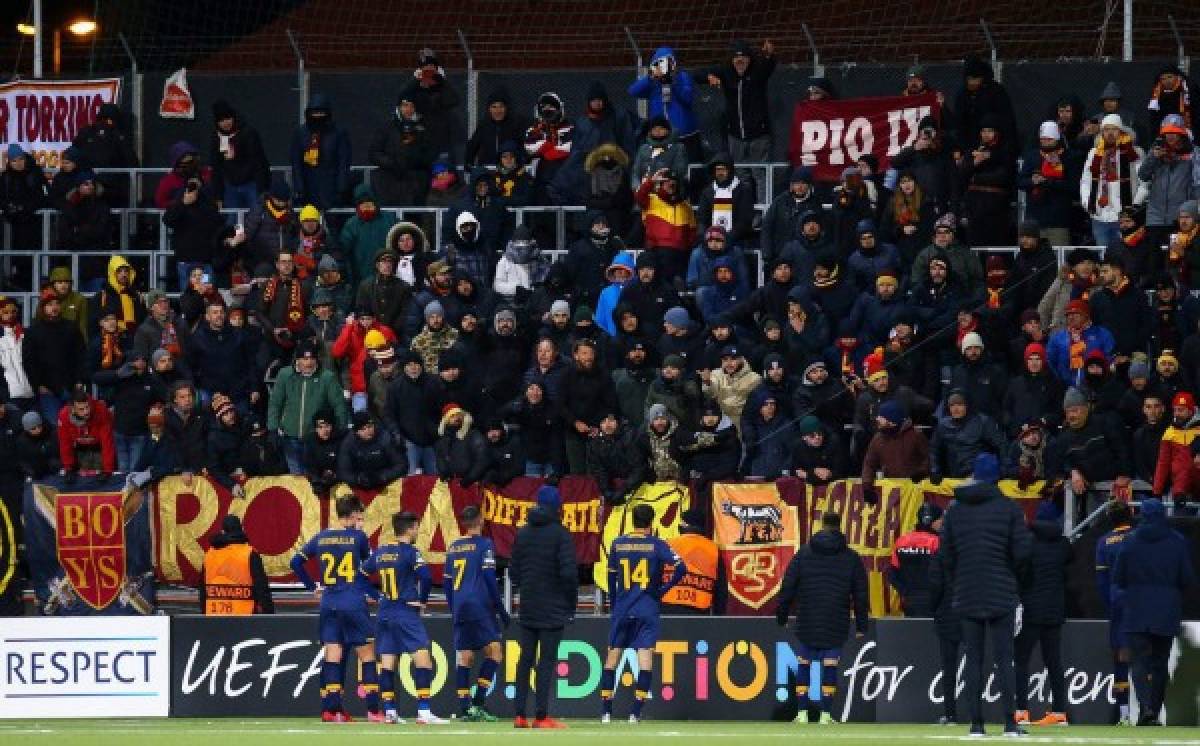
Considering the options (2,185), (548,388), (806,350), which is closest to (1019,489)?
(806,350)

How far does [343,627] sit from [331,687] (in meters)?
0.50

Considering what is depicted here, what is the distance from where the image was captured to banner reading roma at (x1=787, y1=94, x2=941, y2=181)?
26688mm

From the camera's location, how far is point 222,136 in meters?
27.8

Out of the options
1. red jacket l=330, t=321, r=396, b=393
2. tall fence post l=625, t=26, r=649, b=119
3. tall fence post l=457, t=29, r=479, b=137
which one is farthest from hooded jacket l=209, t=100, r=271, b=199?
tall fence post l=625, t=26, r=649, b=119

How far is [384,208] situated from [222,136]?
2.06m

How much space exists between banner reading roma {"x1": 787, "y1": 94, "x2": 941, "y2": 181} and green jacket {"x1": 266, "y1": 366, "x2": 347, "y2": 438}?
5.90 m

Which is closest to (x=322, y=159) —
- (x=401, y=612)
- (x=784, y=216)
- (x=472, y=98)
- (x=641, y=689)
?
(x=472, y=98)

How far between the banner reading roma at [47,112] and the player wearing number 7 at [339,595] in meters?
11.6

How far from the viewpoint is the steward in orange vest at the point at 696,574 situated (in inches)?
864

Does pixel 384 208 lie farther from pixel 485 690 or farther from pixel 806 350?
pixel 485 690

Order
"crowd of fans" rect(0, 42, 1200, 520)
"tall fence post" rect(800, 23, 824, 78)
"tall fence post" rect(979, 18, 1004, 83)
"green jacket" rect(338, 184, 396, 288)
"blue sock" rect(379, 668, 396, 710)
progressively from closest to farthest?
"blue sock" rect(379, 668, 396, 710), "crowd of fans" rect(0, 42, 1200, 520), "green jacket" rect(338, 184, 396, 288), "tall fence post" rect(979, 18, 1004, 83), "tall fence post" rect(800, 23, 824, 78)

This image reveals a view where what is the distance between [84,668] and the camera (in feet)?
70.2

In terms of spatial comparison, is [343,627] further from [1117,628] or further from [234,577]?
[1117,628]

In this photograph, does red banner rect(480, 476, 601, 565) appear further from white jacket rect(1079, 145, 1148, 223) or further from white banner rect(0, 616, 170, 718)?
white jacket rect(1079, 145, 1148, 223)
